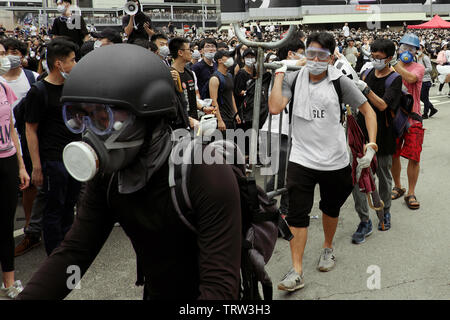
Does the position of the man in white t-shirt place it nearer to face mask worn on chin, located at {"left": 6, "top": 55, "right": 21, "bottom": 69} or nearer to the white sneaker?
the white sneaker

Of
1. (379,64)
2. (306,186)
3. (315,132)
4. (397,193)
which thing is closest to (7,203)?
(306,186)

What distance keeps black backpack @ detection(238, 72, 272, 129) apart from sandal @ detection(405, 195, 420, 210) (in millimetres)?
2107

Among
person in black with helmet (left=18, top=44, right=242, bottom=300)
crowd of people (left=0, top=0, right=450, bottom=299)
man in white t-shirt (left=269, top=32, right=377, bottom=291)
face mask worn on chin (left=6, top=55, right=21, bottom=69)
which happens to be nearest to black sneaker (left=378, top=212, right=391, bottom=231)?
crowd of people (left=0, top=0, right=450, bottom=299)

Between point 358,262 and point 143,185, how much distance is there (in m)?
3.27

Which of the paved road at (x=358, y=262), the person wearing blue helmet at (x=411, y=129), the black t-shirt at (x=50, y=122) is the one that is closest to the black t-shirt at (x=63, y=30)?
the paved road at (x=358, y=262)

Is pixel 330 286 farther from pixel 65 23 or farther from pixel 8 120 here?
pixel 65 23

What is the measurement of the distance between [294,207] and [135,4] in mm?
4293

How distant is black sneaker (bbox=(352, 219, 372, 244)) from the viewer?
4.74 metres

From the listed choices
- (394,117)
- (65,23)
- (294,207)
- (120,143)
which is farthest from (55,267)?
(65,23)

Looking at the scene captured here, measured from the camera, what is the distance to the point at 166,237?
1595mm

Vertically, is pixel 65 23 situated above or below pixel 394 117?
above

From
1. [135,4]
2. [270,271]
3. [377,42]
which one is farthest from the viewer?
[135,4]

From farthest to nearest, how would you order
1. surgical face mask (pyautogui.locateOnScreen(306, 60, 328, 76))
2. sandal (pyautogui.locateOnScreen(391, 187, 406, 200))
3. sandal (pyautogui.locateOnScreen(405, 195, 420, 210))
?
sandal (pyautogui.locateOnScreen(391, 187, 406, 200))
sandal (pyautogui.locateOnScreen(405, 195, 420, 210))
surgical face mask (pyautogui.locateOnScreen(306, 60, 328, 76))

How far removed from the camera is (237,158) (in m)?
1.75
